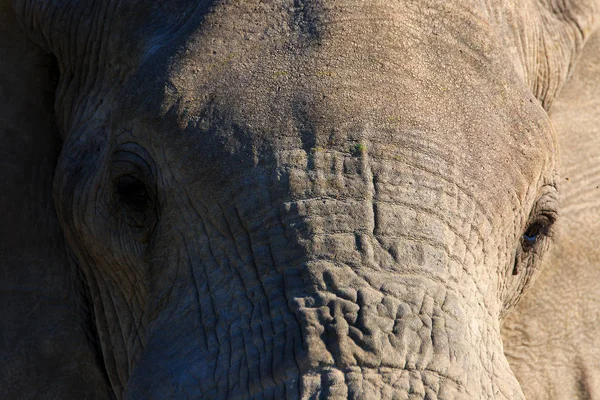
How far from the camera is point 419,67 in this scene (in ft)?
6.91

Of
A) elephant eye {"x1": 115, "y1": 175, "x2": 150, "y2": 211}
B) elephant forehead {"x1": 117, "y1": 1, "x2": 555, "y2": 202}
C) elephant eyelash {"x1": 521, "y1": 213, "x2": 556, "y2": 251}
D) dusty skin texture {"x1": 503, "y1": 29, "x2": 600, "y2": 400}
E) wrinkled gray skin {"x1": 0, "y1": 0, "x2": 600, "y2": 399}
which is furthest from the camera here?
dusty skin texture {"x1": 503, "y1": 29, "x2": 600, "y2": 400}

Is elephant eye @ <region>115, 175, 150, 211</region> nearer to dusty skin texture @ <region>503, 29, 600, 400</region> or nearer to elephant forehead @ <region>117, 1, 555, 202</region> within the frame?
elephant forehead @ <region>117, 1, 555, 202</region>

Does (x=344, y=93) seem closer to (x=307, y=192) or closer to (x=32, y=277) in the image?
(x=307, y=192)

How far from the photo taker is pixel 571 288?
281 centimetres

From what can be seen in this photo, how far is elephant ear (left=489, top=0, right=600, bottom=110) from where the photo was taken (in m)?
2.43

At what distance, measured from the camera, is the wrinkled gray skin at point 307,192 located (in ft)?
6.25

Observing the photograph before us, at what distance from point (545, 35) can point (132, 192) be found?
3.30ft

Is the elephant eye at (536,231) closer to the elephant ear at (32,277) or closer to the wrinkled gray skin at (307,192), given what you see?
the wrinkled gray skin at (307,192)

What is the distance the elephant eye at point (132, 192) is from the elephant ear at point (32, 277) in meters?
0.36

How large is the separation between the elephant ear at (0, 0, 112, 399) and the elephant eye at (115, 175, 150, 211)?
1.18ft

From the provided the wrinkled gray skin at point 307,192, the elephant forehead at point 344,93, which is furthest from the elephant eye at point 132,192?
the elephant forehead at point 344,93

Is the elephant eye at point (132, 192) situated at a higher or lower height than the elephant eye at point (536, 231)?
lower

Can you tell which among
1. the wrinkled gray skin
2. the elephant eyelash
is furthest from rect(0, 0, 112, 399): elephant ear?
the elephant eyelash

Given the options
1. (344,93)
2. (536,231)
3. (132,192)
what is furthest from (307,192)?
(536,231)
